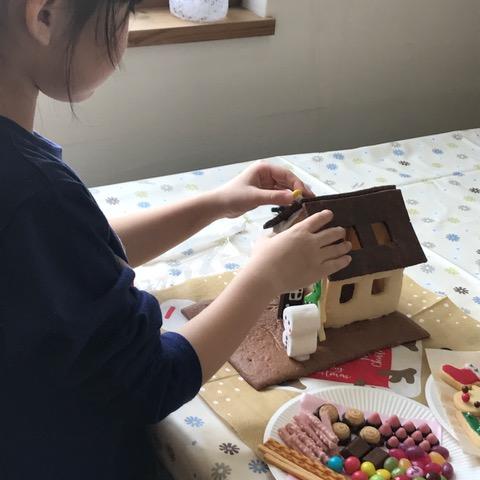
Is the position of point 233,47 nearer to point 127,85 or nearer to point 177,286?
point 127,85

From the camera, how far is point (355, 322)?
894 mm

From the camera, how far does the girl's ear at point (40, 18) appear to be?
56 centimetres

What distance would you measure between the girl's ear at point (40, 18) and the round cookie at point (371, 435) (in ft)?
1.56

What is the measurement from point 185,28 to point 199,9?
6 cm

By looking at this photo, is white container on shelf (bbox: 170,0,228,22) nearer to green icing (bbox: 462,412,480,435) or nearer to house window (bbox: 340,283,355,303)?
house window (bbox: 340,283,355,303)

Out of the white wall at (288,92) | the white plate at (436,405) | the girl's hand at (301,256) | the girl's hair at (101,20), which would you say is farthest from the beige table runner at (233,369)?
the white wall at (288,92)

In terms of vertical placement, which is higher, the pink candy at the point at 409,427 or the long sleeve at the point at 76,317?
the long sleeve at the point at 76,317

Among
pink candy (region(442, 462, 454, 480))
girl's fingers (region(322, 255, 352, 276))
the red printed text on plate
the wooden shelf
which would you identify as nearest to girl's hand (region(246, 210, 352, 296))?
girl's fingers (region(322, 255, 352, 276))

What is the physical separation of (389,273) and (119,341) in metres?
0.38

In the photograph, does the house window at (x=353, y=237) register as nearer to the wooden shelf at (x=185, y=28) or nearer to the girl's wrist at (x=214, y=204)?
the girl's wrist at (x=214, y=204)

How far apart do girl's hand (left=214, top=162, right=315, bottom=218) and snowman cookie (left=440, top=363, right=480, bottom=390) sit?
10.8 inches

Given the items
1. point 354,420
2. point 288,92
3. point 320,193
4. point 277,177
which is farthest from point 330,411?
point 288,92

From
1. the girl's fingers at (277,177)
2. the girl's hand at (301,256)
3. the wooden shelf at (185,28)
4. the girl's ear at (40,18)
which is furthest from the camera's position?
the wooden shelf at (185,28)

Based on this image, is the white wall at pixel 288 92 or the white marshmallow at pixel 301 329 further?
the white wall at pixel 288 92
